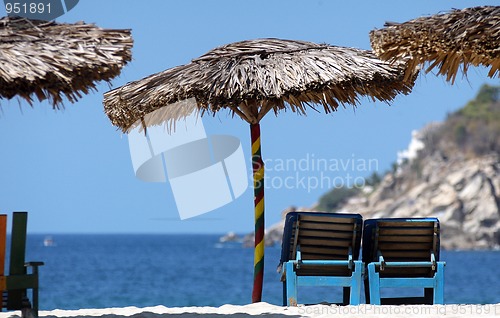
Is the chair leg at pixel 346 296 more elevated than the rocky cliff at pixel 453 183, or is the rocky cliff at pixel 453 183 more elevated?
the rocky cliff at pixel 453 183

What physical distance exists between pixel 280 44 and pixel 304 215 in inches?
60.0

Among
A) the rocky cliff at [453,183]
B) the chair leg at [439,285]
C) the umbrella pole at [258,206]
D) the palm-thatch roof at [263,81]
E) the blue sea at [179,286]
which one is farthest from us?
the rocky cliff at [453,183]

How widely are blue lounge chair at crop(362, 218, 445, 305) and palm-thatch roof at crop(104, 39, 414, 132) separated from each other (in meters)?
1.12

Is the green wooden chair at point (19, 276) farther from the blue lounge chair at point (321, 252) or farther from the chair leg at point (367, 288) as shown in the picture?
the chair leg at point (367, 288)

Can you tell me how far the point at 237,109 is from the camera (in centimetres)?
793

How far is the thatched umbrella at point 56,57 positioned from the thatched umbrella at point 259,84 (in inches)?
46.8

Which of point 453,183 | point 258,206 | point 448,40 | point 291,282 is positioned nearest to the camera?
point 448,40

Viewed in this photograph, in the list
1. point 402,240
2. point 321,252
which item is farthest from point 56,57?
point 402,240

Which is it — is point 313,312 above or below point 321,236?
below

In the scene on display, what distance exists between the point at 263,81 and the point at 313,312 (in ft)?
5.84

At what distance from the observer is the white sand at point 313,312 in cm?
640

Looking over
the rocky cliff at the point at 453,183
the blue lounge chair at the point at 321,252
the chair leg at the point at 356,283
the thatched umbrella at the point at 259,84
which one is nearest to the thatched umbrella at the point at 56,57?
the thatched umbrella at the point at 259,84

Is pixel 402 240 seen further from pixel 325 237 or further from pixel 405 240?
pixel 325 237

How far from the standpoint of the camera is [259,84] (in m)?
7.06
